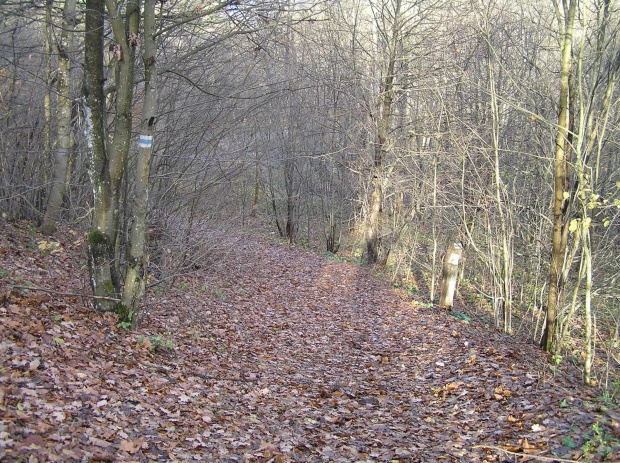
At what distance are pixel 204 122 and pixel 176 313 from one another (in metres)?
4.44

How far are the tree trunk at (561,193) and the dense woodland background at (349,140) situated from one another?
1.1 inches

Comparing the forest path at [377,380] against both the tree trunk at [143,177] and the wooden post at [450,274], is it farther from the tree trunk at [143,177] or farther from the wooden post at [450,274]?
the tree trunk at [143,177]

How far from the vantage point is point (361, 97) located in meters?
15.5

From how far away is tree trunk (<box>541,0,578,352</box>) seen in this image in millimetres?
7184

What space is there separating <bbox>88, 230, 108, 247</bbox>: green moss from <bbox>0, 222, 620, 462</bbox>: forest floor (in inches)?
36.4

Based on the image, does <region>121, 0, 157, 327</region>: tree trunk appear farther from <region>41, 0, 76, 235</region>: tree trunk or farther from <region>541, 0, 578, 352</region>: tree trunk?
<region>541, 0, 578, 352</region>: tree trunk

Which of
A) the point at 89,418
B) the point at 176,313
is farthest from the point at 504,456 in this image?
the point at 176,313

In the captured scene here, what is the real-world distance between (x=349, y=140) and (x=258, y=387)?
12.1 metres

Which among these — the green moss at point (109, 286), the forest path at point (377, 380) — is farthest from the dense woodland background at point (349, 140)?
the forest path at point (377, 380)

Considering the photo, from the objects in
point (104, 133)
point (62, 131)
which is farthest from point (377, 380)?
point (62, 131)

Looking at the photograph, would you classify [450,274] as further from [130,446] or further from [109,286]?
[130,446]

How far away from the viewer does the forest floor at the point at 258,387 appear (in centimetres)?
407

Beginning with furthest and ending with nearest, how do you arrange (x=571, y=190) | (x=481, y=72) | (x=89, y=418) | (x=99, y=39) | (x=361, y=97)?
(x=361, y=97), (x=481, y=72), (x=571, y=190), (x=99, y=39), (x=89, y=418)

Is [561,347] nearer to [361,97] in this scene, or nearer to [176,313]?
[176,313]
